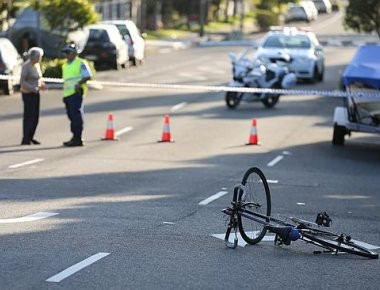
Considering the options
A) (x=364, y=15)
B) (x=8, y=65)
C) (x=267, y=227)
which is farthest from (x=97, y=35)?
(x=267, y=227)

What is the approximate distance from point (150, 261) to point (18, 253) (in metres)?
1.16

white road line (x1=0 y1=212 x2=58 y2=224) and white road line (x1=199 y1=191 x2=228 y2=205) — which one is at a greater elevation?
white road line (x1=0 y1=212 x2=58 y2=224)

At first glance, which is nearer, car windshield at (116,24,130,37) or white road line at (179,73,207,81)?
white road line at (179,73,207,81)

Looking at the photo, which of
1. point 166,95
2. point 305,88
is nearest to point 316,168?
point 166,95

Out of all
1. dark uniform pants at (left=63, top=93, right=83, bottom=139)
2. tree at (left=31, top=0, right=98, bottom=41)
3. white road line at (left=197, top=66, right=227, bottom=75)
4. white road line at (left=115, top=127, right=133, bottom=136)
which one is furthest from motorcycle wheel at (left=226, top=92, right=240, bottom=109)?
white road line at (left=197, top=66, right=227, bottom=75)

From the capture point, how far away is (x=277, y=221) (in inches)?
404

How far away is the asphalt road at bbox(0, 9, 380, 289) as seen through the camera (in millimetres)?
9148

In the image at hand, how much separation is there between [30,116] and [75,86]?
993 millimetres

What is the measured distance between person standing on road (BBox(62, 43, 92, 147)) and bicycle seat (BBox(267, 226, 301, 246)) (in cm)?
1060

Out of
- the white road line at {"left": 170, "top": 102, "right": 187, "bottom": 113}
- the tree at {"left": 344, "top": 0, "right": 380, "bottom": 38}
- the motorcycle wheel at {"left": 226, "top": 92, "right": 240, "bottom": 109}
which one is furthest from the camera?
the tree at {"left": 344, "top": 0, "right": 380, "bottom": 38}

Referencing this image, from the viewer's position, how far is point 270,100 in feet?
97.6

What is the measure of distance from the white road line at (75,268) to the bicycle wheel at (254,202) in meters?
1.40

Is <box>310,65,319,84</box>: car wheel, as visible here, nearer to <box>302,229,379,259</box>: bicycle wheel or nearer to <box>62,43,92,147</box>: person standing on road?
<box>62,43,92,147</box>: person standing on road

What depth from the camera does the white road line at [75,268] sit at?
28.4 feet
